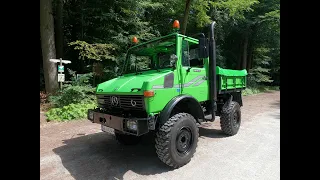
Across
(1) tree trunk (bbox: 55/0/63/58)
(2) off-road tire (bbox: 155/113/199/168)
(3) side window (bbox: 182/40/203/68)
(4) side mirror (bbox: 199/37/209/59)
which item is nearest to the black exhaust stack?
(3) side window (bbox: 182/40/203/68)

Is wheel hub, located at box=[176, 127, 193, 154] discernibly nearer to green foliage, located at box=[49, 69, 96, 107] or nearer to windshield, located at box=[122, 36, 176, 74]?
windshield, located at box=[122, 36, 176, 74]

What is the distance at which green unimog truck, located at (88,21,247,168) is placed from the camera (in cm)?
335

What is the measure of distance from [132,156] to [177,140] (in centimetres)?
108

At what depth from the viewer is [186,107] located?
165 inches

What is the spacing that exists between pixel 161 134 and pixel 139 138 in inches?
68.1

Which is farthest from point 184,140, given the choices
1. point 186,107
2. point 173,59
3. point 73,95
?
point 73,95

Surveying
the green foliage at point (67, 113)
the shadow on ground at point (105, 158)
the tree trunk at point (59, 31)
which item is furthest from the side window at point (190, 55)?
the tree trunk at point (59, 31)

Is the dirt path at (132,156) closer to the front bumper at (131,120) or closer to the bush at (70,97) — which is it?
the front bumper at (131,120)

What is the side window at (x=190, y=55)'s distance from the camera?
4.01 meters

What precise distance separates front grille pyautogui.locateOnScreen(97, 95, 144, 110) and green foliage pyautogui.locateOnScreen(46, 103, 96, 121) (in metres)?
3.40

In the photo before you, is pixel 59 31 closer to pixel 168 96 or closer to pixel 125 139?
pixel 125 139
